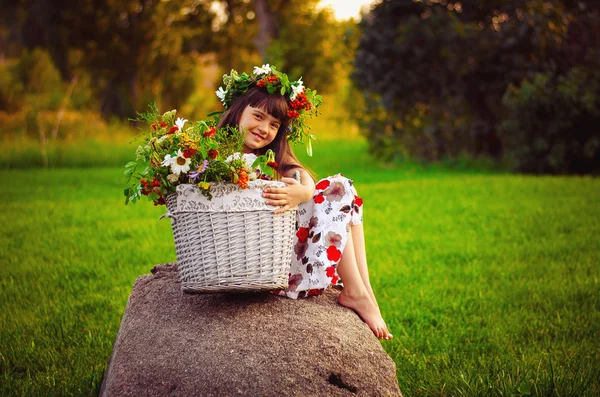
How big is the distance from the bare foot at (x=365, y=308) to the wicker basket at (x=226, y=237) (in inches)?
25.2

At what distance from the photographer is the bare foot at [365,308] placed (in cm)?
340

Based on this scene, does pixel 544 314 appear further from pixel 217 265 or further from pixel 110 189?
pixel 110 189

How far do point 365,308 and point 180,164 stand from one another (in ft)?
4.14

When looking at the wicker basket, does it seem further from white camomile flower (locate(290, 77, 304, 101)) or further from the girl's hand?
white camomile flower (locate(290, 77, 304, 101))

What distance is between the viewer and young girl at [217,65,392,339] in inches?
133

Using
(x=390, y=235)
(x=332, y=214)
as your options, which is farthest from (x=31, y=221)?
(x=332, y=214)

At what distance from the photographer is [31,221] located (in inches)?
305

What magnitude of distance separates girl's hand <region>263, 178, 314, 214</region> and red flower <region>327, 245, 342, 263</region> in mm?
426

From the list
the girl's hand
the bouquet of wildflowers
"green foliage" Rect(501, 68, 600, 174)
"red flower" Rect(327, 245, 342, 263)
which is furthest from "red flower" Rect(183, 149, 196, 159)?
"green foliage" Rect(501, 68, 600, 174)

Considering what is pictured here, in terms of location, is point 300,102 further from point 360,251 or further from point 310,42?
point 310,42

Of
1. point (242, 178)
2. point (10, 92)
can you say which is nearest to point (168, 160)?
point (242, 178)

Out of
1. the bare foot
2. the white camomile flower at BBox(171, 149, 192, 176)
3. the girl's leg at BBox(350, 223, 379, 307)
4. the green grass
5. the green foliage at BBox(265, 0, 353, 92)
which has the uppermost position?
the green foliage at BBox(265, 0, 353, 92)

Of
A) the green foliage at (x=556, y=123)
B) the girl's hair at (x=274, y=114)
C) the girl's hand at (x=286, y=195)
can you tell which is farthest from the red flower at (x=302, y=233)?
the green foliage at (x=556, y=123)

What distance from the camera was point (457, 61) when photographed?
39.4 feet
